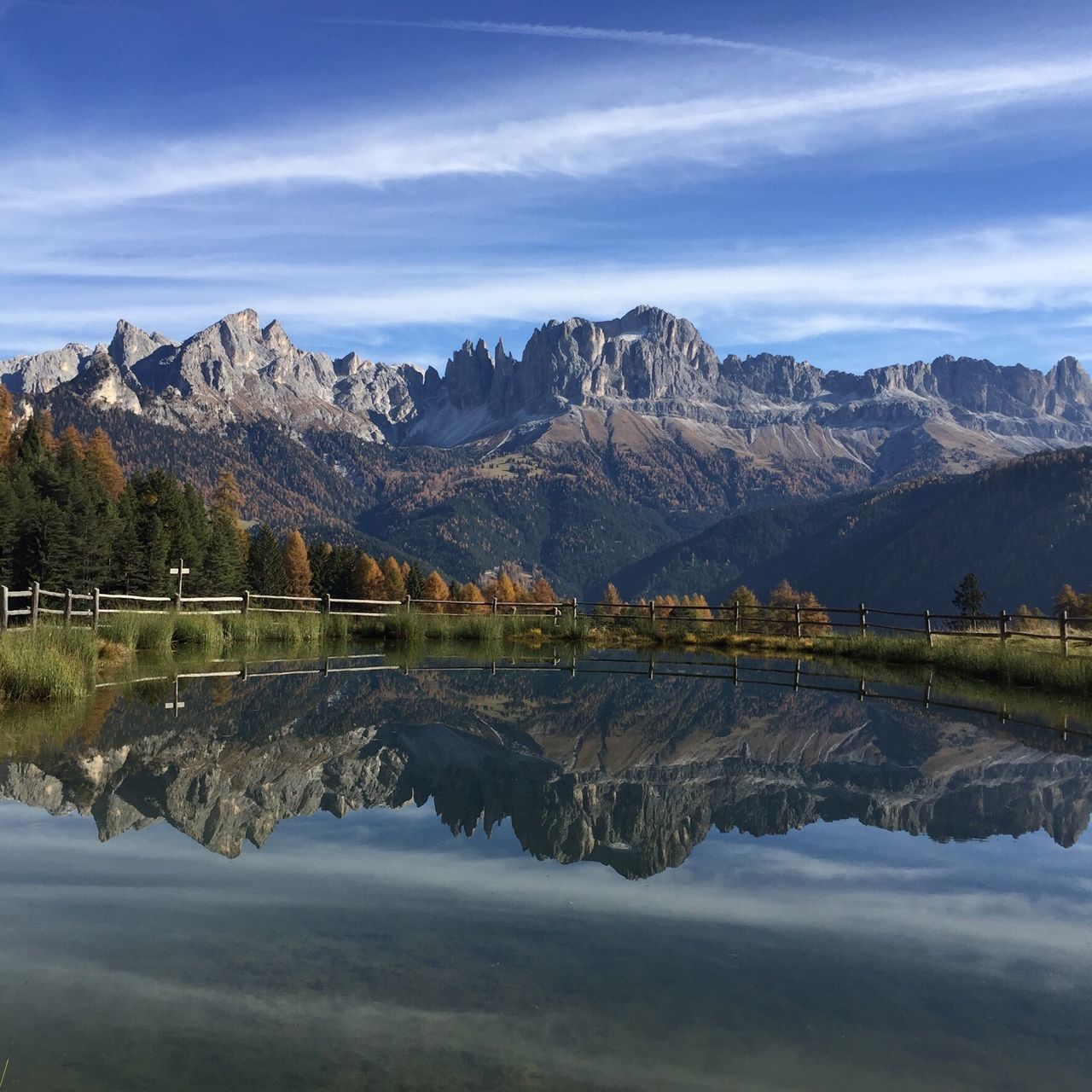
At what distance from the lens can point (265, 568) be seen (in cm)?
9288

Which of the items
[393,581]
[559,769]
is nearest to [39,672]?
[559,769]

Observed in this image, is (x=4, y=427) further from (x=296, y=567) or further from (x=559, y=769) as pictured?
(x=559, y=769)

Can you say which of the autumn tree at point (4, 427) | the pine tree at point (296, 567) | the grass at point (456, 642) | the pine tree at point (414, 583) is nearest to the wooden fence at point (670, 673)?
the grass at point (456, 642)

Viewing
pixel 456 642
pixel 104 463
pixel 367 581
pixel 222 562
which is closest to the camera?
pixel 456 642

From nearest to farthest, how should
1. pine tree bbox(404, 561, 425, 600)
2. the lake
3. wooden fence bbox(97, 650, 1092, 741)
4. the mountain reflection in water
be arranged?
the lake → the mountain reflection in water → wooden fence bbox(97, 650, 1092, 741) → pine tree bbox(404, 561, 425, 600)

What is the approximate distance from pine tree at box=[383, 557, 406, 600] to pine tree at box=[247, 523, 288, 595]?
1975cm

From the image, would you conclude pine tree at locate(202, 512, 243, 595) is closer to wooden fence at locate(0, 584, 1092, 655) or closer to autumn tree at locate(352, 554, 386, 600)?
autumn tree at locate(352, 554, 386, 600)

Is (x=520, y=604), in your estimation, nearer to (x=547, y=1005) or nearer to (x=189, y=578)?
(x=189, y=578)

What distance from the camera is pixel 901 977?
24.6 ft

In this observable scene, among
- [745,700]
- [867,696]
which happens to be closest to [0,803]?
[745,700]

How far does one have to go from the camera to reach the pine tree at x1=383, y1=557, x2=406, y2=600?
122 meters

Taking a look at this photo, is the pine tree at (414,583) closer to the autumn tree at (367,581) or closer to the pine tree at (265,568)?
the autumn tree at (367,581)

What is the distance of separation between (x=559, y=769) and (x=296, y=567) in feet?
367

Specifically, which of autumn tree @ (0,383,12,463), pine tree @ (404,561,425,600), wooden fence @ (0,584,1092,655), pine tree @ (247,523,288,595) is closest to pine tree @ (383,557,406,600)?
pine tree @ (404,561,425,600)
